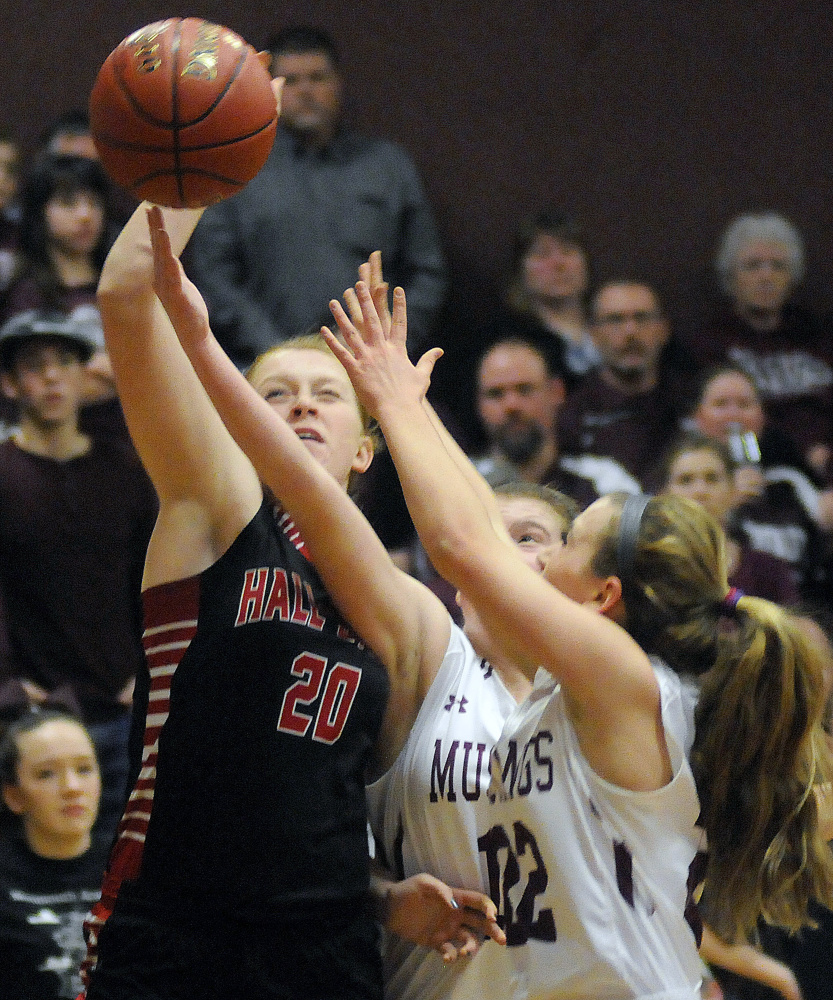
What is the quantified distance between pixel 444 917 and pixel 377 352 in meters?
0.99

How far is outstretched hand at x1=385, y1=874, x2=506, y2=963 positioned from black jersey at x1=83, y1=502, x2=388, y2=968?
9 cm

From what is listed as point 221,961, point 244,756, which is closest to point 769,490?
point 244,756

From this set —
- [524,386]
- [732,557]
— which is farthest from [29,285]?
[732,557]

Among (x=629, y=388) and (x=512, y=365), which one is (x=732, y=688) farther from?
(x=629, y=388)

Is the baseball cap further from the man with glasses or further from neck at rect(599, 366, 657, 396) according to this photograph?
neck at rect(599, 366, 657, 396)

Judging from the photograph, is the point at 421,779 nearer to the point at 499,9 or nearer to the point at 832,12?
the point at 499,9

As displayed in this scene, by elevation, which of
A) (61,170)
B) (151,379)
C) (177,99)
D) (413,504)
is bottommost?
(413,504)

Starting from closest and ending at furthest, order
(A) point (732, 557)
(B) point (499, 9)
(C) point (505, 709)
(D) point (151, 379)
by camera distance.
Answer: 1. (D) point (151, 379)
2. (C) point (505, 709)
3. (A) point (732, 557)
4. (B) point (499, 9)

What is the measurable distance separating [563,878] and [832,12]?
5.38m

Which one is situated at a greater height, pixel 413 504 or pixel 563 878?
pixel 413 504

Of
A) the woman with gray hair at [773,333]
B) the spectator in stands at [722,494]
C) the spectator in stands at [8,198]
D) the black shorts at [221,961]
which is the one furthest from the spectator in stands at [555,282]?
the black shorts at [221,961]

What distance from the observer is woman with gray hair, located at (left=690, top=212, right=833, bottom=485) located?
19.0ft

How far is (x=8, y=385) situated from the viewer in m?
4.58

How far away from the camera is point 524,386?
16.4 feet
